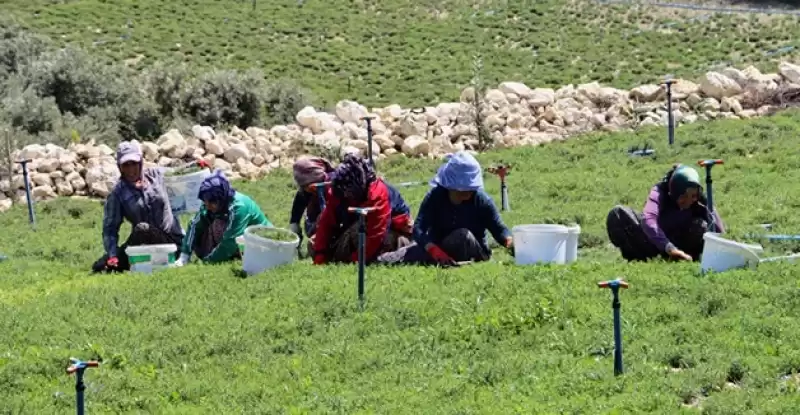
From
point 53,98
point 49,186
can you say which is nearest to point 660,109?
point 49,186

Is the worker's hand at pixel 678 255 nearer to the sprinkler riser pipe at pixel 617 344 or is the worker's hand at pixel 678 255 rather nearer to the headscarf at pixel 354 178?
the headscarf at pixel 354 178

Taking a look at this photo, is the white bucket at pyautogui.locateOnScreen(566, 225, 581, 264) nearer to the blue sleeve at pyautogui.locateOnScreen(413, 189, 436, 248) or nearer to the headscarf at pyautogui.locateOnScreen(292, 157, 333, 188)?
the blue sleeve at pyautogui.locateOnScreen(413, 189, 436, 248)

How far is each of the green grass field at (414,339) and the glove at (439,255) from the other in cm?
26

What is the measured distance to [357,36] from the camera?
5012 centimetres

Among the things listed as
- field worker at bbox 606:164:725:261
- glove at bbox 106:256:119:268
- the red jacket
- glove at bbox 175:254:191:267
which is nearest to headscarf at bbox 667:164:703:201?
field worker at bbox 606:164:725:261

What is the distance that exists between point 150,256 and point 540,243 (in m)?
A: 3.97

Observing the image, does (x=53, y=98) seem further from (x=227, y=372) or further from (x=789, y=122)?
(x=227, y=372)

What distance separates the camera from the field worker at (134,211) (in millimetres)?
12906

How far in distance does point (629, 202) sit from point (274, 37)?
3644cm

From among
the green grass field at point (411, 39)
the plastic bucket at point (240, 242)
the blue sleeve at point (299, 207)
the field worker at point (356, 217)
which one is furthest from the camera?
the green grass field at point (411, 39)

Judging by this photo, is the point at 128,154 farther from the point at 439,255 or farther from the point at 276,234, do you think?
the point at 439,255

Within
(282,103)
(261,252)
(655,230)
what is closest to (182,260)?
(261,252)

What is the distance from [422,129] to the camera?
22625mm

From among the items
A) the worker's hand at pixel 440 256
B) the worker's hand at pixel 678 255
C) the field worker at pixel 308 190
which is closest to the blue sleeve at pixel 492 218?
the worker's hand at pixel 440 256
